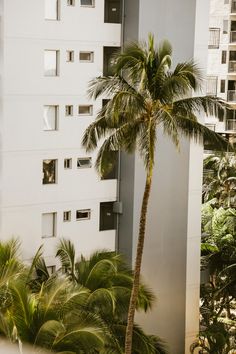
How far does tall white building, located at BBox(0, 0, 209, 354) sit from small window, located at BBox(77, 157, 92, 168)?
2cm

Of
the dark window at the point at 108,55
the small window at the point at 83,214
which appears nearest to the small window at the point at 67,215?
the small window at the point at 83,214

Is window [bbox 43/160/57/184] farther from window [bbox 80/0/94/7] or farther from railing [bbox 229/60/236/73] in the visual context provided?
railing [bbox 229/60/236/73]

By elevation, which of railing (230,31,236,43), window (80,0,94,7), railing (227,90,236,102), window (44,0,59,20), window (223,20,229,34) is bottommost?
railing (227,90,236,102)

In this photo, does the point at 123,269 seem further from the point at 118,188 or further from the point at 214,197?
the point at 214,197

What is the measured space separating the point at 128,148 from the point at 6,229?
10.0ft

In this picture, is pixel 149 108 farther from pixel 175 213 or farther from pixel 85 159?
pixel 175 213

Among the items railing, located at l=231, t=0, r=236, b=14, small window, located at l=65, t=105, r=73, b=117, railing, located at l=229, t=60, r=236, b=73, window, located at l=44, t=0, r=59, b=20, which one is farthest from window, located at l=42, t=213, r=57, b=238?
railing, located at l=231, t=0, r=236, b=14

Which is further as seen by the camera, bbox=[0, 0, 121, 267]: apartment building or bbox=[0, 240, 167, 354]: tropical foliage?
bbox=[0, 0, 121, 267]: apartment building

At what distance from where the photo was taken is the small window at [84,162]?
1453 cm

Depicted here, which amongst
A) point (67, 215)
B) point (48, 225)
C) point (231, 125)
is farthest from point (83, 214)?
point (231, 125)

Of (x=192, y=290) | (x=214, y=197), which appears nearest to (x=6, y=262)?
(x=192, y=290)

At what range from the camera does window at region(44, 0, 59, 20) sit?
13500mm

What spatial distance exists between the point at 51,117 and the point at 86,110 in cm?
83

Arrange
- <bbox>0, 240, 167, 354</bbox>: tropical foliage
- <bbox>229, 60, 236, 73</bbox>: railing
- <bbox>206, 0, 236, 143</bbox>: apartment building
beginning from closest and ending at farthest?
<bbox>0, 240, 167, 354</bbox>: tropical foliage → <bbox>206, 0, 236, 143</bbox>: apartment building → <bbox>229, 60, 236, 73</bbox>: railing
